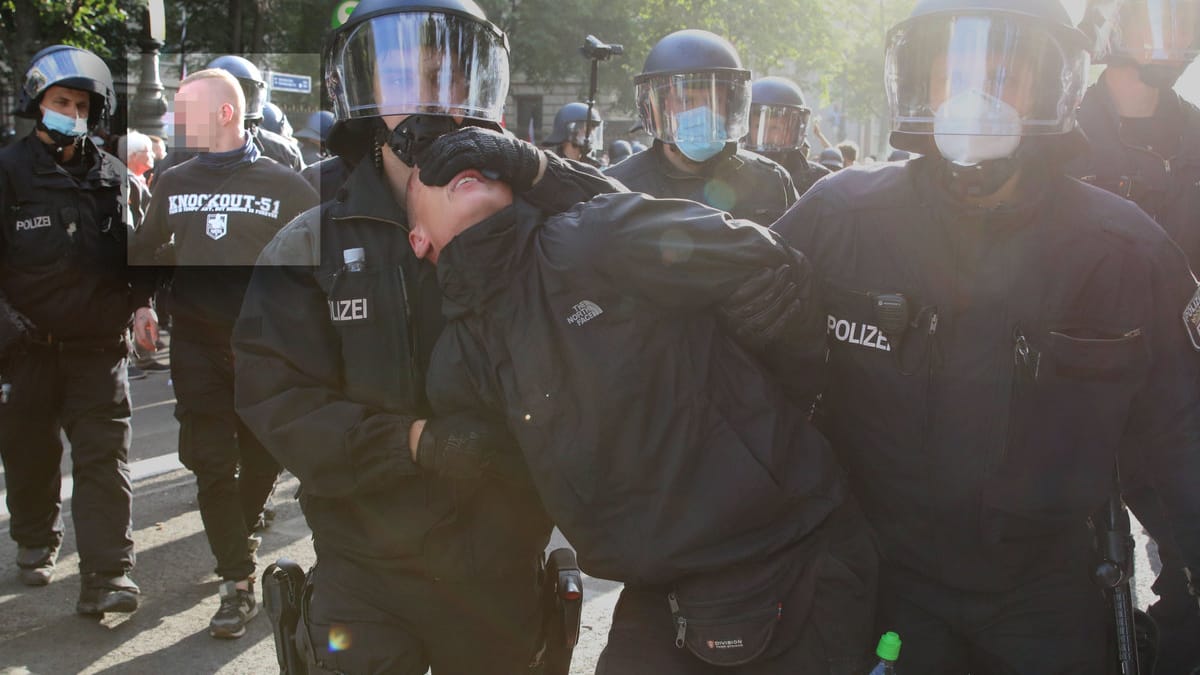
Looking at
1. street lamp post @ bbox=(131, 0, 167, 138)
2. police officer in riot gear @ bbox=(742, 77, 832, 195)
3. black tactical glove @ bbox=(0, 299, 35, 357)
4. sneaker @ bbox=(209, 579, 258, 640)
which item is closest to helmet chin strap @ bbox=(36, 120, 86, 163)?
black tactical glove @ bbox=(0, 299, 35, 357)

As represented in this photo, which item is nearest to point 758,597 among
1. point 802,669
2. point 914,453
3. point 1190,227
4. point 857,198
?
point 802,669

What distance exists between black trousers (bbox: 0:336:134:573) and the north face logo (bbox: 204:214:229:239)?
0.63 metres

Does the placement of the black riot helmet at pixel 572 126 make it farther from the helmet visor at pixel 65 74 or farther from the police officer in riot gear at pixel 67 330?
the police officer in riot gear at pixel 67 330

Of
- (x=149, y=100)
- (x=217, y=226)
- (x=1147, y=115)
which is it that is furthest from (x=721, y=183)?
(x=149, y=100)

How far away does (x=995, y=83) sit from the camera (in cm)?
227

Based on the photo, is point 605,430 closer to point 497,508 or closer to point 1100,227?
point 497,508

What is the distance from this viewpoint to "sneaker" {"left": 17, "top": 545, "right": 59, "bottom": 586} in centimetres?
441

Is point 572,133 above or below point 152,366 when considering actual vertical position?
above

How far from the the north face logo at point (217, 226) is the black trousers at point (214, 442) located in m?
0.42

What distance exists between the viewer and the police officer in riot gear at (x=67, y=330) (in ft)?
13.8

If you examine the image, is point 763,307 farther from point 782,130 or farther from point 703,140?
point 782,130

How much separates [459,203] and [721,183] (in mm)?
2582

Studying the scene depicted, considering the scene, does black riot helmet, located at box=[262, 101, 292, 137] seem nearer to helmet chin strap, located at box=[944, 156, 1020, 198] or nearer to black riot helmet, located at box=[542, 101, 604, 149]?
black riot helmet, located at box=[542, 101, 604, 149]

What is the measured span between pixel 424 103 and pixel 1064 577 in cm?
175
